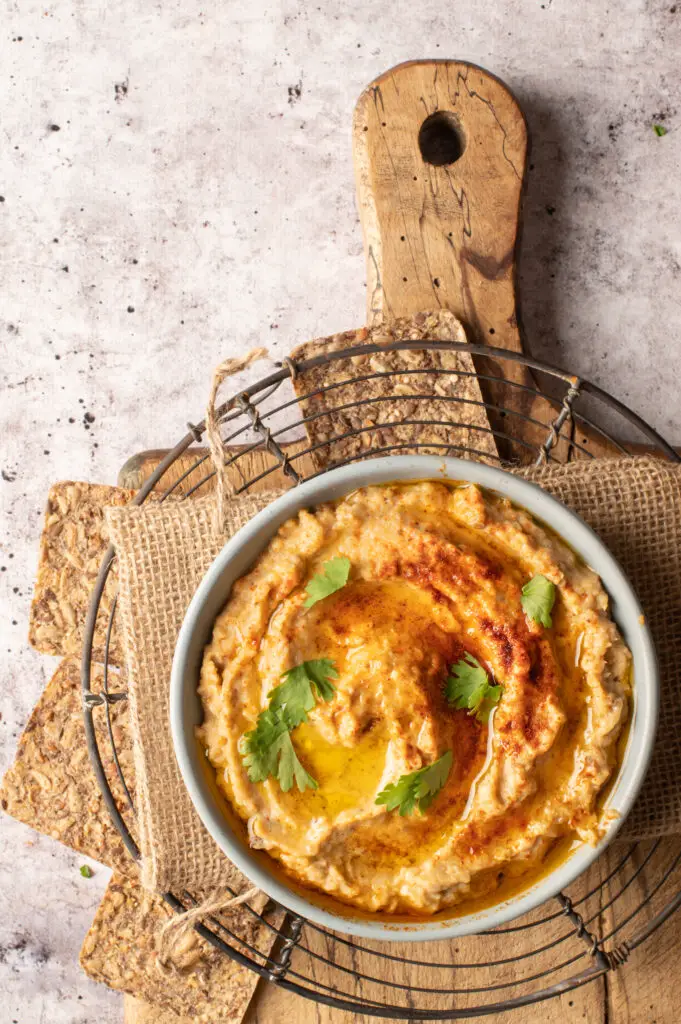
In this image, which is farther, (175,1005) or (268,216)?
(268,216)

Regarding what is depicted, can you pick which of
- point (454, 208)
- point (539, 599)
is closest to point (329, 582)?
point (539, 599)

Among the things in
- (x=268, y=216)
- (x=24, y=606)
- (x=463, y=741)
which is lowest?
(x=463, y=741)

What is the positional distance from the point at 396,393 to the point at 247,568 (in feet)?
2.72

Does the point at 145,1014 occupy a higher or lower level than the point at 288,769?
lower

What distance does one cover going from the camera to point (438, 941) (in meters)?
2.89

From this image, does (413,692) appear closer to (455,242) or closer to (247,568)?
(247,568)

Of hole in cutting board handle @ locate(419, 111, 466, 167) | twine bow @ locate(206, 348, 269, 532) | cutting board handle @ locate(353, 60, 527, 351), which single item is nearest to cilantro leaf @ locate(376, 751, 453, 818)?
twine bow @ locate(206, 348, 269, 532)

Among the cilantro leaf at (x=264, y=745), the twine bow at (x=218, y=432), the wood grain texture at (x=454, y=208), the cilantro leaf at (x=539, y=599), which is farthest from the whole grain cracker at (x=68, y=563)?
the cilantro leaf at (x=539, y=599)

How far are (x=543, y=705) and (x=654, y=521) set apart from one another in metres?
0.71

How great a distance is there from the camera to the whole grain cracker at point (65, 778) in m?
2.97

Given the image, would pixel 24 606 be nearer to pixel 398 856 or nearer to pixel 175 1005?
pixel 175 1005

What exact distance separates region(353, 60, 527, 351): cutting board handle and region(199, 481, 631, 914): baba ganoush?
800 mm

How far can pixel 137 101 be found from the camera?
3.15m

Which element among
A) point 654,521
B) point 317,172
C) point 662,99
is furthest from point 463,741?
point 662,99
